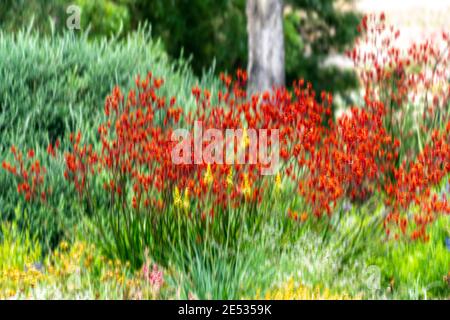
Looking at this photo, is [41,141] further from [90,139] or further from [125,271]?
[125,271]

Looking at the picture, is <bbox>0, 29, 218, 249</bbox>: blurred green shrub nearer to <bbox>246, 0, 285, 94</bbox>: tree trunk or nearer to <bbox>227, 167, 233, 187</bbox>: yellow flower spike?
<bbox>227, 167, 233, 187</bbox>: yellow flower spike

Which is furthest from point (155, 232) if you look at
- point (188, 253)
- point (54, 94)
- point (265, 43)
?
point (265, 43)

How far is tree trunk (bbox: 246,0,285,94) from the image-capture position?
43.3 feet

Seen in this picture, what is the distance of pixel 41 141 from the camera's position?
7.70 metres

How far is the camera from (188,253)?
552cm

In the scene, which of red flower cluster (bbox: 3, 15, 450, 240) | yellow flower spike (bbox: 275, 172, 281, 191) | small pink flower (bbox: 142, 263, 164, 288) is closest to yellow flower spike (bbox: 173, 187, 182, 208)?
red flower cluster (bbox: 3, 15, 450, 240)

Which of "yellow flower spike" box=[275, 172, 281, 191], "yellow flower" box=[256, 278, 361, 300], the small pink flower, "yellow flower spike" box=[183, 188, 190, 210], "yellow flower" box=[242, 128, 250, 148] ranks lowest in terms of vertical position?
"yellow flower" box=[256, 278, 361, 300]

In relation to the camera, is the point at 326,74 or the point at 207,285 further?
the point at 326,74

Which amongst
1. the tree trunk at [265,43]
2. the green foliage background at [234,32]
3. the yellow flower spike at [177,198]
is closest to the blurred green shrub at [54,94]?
the yellow flower spike at [177,198]

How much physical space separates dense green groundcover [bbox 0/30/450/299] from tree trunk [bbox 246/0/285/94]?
221 inches

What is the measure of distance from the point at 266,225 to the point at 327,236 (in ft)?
2.04

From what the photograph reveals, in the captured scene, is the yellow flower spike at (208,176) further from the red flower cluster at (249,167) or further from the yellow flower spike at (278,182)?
the yellow flower spike at (278,182)

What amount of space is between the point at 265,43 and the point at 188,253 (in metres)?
8.24
